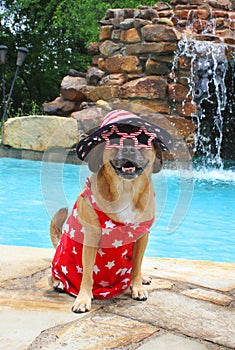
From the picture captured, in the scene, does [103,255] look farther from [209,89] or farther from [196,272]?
[209,89]

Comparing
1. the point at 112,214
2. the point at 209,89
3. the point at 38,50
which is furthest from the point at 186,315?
the point at 38,50

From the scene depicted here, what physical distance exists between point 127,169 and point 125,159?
0.14 ft

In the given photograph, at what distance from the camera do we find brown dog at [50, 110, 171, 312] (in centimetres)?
194

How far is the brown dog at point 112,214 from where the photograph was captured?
6.37ft

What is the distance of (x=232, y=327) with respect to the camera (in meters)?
1.97

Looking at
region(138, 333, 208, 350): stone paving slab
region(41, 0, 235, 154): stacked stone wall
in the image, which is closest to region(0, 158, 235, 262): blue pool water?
region(138, 333, 208, 350): stone paving slab

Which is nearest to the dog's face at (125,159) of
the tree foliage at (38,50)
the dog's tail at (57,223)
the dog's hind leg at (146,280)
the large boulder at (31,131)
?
the dog's tail at (57,223)

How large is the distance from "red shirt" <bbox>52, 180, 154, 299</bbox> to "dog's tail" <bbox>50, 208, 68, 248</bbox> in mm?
54

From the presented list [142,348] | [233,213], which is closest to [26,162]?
[233,213]

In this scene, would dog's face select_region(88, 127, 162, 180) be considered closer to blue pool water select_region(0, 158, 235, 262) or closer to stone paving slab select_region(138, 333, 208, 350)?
blue pool water select_region(0, 158, 235, 262)

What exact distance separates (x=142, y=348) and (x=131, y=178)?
0.68 metres

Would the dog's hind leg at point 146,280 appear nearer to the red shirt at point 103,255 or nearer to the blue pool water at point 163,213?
the red shirt at point 103,255

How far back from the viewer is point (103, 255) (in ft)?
7.25

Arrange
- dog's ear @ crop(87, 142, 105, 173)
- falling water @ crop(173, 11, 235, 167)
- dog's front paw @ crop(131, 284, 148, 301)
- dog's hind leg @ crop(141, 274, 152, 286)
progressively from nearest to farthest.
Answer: dog's ear @ crop(87, 142, 105, 173) → dog's front paw @ crop(131, 284, 148, 301) → dog's hind leg @ crop(141, 274, 152, 286) → falling water @ crop(173, 11, 235, 167)
